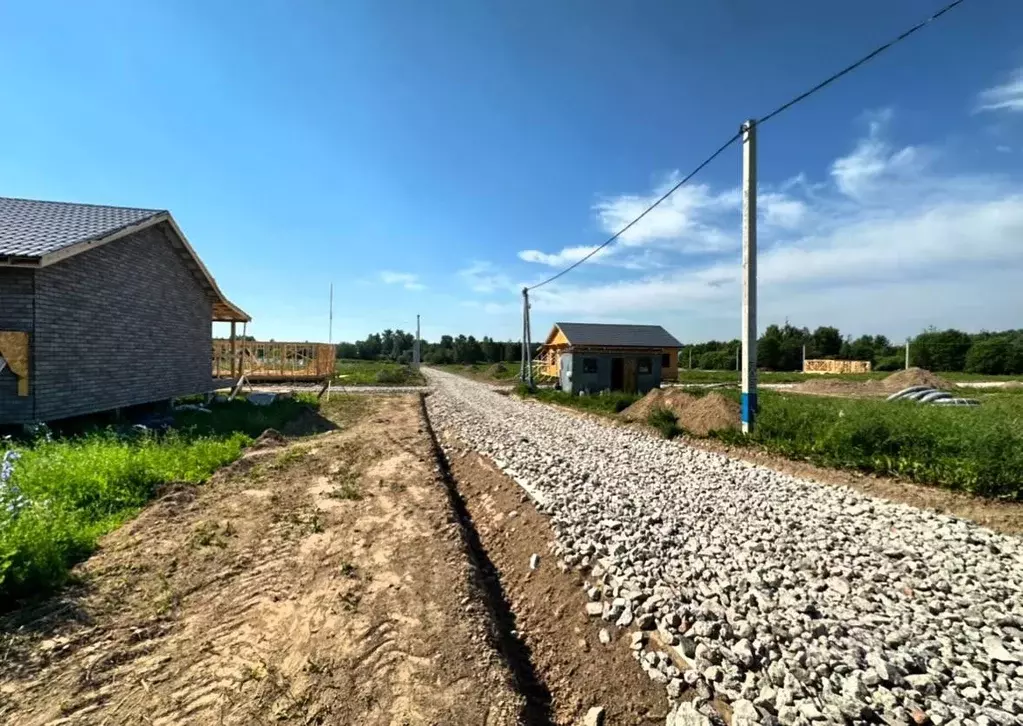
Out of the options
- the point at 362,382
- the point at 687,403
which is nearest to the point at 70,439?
the point at 687,403

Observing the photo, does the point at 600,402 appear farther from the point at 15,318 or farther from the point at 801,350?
the point at 801,350


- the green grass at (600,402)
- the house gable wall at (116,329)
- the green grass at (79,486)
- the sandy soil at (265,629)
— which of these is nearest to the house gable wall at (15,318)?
the house gable wall at (116,329)

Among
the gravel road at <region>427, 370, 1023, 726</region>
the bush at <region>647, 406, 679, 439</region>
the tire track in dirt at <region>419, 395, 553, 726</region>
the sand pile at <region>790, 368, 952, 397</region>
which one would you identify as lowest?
the tire track in dirt at <region>419, 395, 553, 726</region>

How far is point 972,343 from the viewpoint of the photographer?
2144 inches

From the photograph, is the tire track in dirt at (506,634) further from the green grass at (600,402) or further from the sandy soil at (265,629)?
the green grass at (600,402)

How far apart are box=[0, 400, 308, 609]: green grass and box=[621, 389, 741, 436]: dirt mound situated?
985 cm

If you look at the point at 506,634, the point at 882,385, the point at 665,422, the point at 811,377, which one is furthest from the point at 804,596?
the point at 811,377

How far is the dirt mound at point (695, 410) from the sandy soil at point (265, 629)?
24.9ft

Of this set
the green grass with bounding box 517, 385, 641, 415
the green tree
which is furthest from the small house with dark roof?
the green tree

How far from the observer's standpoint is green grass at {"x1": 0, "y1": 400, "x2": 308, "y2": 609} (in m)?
4.14

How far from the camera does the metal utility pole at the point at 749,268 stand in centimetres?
1003

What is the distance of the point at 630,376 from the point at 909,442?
56.0 feet

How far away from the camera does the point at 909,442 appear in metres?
7.48

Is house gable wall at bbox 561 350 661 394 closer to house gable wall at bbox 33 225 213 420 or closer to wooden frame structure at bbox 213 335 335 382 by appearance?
wooden frame structure at bbox 213 335 335 382
